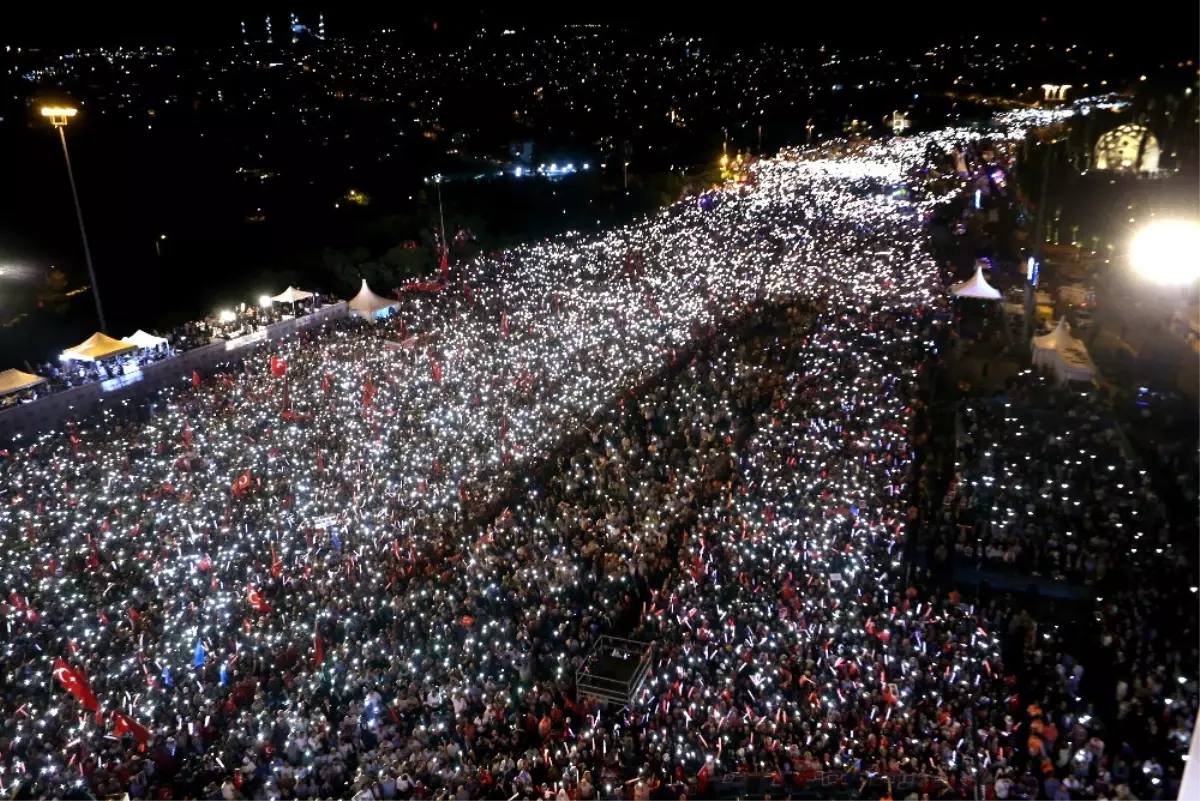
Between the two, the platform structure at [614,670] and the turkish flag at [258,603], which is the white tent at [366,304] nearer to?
the turkish flag at [258,603]

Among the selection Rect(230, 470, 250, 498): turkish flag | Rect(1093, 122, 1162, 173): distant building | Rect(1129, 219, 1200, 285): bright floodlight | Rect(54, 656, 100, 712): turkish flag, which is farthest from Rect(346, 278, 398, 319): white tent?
Rect(1093, 122, 1162, 173): distant building

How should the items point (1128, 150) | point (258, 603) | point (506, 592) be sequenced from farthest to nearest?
point (1128, 150) < point (506, 592) < point (258, 603)

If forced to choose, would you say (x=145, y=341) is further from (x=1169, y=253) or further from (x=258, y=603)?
(x=1169, y=253)

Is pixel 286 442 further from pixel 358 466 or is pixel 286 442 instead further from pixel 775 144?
pixel 775 144

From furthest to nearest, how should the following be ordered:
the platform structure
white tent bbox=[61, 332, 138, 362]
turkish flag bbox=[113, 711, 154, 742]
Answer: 1. white tent bbox=[61, 332, 138, 362]
2. the platform structure
3. turkish flag bbox=[113, 711, 154, 742]

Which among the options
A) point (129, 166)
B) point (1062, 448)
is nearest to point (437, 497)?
point (1062, 448)

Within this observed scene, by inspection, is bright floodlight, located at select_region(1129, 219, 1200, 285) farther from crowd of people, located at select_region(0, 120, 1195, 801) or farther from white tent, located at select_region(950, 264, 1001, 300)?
crowd of people, located at select_region(0, 120, 1195, 801)

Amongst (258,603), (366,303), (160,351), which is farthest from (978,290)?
(160,351)
